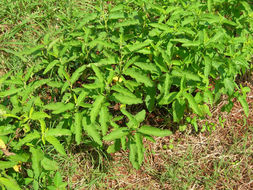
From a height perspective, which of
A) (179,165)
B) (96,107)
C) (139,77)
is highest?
(139,77)

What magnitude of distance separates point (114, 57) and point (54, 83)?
2.35ft

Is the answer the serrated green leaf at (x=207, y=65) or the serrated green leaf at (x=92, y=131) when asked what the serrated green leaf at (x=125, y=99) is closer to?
the serrated green leaf at (x=92, y=131)

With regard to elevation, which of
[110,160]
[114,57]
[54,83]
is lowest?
[110,160]

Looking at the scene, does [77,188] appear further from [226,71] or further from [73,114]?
[226,71]

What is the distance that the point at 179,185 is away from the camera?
10.3 ft

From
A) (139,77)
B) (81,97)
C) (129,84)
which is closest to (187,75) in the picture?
(139,77)

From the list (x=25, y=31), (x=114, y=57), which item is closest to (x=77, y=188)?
(x=114, y=57)

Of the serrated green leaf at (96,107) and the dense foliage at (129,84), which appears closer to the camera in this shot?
the serrated green leaf at (96,107)

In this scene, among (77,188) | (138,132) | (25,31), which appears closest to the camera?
(138,132)

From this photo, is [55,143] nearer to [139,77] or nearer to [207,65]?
[139,77]

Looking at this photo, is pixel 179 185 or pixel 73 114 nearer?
pixel 73 114

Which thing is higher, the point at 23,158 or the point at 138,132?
the point at 138,132

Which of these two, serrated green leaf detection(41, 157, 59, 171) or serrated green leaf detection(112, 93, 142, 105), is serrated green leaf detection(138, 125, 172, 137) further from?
serrated green leaf detection(41, 157, 59, 171)

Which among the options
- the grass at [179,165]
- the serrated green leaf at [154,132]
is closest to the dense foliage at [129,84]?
the serrated green leaf at [154,132]
